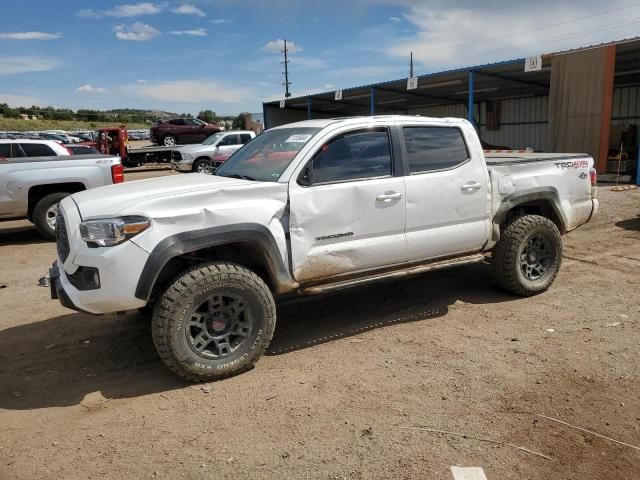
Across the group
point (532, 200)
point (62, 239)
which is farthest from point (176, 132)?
point (62, 239)

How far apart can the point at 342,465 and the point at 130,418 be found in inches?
57.3

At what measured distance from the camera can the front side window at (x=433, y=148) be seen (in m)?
4.66

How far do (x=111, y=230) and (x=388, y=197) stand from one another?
7.15 feet

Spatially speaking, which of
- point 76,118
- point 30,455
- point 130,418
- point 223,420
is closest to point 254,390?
point 223,420

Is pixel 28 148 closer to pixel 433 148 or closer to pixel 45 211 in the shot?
pixel 45 211

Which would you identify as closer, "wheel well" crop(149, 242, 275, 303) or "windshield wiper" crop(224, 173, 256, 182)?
"wheel well" crop(149, 242, 275, 303)

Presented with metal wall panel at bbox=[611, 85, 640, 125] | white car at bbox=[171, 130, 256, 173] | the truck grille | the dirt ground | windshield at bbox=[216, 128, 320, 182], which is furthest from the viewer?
metal wall panel at bbox=[611, 85, 640, 125]

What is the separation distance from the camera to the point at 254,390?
12.0 feet

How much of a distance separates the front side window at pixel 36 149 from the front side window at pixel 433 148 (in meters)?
9.12

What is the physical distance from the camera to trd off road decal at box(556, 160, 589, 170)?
18.2ft

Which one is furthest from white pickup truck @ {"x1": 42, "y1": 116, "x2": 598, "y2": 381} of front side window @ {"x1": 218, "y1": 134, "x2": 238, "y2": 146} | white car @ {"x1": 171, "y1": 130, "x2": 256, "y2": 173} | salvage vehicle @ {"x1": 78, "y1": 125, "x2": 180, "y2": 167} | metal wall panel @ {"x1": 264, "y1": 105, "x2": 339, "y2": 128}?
metal wall panel @ {"x1": 264, "y1": 105, "x2": 339, "y2": 128}

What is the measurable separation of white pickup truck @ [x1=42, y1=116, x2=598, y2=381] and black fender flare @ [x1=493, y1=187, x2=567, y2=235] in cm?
2

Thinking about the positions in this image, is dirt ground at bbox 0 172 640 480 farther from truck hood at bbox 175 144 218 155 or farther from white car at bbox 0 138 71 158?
truck hood at bbox 175 144 218 155

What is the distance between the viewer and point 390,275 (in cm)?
447
